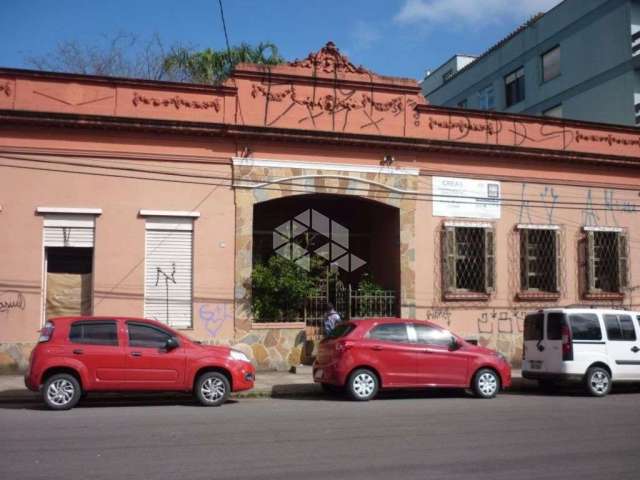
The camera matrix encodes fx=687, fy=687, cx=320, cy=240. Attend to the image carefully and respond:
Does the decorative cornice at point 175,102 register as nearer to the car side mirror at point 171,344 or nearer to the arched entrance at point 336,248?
the arched entrance at point 336,248

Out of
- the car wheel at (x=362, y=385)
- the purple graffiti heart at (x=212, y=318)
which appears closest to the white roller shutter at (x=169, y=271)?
the purple graffiti heart at (x=212, y=318)

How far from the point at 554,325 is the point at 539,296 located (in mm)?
5183

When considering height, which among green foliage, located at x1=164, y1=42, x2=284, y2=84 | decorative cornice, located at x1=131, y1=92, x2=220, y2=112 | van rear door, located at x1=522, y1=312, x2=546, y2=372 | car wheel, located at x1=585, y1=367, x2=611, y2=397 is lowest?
car wheel, located at x1=585, y1=367, x2=611, y2=397

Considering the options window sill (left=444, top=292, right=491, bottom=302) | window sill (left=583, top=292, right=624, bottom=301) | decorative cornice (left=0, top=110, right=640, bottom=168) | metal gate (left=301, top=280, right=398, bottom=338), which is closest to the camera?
decorative cornice (left=0, top=110, right=640, bottom=168)

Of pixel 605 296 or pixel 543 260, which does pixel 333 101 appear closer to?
pixel 543 260

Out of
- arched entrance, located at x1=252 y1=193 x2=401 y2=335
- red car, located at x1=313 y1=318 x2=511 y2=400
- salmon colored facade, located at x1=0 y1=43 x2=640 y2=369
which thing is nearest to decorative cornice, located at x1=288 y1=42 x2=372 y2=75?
salmon colored facade, located at x1=0 y1=43 x2=640 y2=369

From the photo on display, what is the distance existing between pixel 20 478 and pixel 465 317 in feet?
44.4

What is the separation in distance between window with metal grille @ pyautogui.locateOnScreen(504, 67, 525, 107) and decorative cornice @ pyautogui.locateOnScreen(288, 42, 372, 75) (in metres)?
19.5

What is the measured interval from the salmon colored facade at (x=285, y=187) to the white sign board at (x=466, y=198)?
4cm

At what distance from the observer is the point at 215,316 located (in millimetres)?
16484

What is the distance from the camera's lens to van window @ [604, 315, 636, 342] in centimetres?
1430

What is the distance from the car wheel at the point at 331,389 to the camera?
44.1ft

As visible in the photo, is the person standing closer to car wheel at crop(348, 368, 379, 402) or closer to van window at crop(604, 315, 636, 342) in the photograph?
car wheel at crop(348, 368, 379, 402)

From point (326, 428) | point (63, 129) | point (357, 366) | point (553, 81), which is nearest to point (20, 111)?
point (63, 129)
